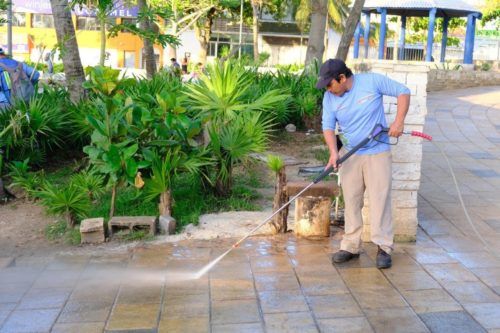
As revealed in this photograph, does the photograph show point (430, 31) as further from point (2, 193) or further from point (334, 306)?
point (334, 306)

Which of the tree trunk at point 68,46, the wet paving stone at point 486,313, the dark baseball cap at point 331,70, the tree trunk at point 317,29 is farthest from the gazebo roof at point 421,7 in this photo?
the wet paving stone at point 486,313

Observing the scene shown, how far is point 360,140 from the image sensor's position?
5.17 metres

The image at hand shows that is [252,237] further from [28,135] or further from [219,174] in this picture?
[28,135]

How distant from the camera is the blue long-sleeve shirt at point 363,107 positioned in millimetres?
5098

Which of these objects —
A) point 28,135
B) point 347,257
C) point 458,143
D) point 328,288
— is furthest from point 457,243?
point 458,143

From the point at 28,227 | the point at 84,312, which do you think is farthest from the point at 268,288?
the point at 28,227

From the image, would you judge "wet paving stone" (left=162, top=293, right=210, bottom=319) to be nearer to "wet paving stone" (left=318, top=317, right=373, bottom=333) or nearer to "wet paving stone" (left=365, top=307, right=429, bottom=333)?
"wet paving stone" (left=318, top=317, right=373, bottom=333)

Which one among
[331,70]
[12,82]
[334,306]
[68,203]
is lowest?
[334,306]

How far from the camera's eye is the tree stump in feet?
19.7

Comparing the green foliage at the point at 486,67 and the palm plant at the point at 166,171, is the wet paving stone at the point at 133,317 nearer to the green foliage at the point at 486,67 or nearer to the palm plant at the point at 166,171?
the palm plant at the point at 166,171

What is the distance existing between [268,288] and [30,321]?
1.61m

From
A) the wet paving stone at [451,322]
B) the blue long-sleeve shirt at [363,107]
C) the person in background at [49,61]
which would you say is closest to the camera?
the wet paving stone at [451,322]

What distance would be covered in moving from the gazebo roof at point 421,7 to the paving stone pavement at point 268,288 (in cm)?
1810

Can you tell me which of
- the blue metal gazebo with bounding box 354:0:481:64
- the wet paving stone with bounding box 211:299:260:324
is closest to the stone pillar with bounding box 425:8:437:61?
the blue metal gazebo with bounding box 354:0:481:64
